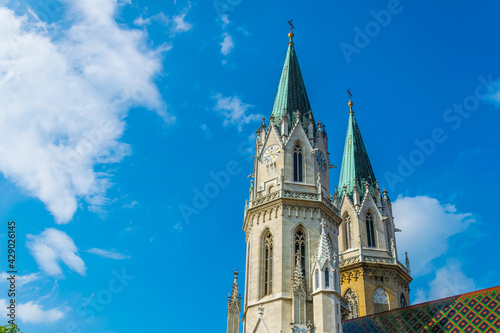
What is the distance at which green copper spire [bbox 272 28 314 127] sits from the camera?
42406mm

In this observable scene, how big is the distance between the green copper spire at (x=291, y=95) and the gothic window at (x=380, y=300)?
1430 centimetres

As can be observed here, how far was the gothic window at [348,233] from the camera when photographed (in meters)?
48.2

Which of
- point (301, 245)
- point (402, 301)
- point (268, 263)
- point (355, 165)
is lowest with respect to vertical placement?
point (268, 263)

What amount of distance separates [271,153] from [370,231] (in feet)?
44.4

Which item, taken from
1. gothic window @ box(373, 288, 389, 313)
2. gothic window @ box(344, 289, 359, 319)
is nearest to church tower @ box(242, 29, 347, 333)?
gothic window @ box(344, 289, 359, 319)

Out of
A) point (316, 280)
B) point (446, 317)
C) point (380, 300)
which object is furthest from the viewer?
point (380, 300)

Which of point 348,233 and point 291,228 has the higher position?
point 348,233

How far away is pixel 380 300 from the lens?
4453cm

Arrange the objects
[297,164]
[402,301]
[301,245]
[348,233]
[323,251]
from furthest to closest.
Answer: [348,233] < [402,301] < [297,164] < [301,245] < [323,251]

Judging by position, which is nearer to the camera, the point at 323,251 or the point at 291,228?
the point at 323,251

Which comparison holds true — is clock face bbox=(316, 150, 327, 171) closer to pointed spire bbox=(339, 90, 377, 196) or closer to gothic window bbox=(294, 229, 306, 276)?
gothic window bbox=(294, 229, 306, 276)

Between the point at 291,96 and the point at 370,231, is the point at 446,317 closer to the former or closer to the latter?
the point at 370,231

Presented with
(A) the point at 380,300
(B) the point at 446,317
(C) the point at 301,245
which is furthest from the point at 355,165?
(B) the point at 446,317

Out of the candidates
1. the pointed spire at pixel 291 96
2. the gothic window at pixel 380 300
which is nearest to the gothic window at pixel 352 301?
the gothic window at pixel 380 300
